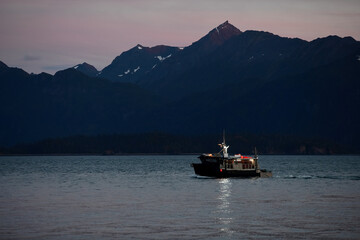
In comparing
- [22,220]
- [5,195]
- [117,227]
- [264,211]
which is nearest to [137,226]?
[117,227]

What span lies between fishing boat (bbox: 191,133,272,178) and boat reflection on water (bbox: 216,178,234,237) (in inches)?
791

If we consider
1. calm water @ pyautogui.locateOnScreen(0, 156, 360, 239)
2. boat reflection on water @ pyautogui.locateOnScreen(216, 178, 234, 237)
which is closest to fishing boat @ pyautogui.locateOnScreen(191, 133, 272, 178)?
boat reflection on water @ pyautogui.locateOnScreen(216, 178, 234, 237)

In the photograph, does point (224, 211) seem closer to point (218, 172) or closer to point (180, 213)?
point (180, 213)

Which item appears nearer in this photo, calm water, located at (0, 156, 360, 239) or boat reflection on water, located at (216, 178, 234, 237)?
calm water, located at (0, 156, 360, 239)

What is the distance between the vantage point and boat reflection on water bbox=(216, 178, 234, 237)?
67500 millimetres

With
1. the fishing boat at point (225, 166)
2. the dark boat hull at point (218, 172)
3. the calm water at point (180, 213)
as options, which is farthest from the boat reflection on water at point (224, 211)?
the dark boat hull at point (218, 172)

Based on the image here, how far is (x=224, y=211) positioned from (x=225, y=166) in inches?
2664

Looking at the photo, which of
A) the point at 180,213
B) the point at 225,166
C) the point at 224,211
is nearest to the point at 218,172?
the point at 225,166

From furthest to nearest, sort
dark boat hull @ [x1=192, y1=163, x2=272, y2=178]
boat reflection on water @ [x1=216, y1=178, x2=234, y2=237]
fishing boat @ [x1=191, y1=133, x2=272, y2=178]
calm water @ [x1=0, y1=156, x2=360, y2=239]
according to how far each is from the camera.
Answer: dark boat hull @ [x1=192, y1=163, x2=272, y2=178] → fishing boat @ [x1=191, y1=133, x2=272, y2=178] → boat reflection on water @ [x1=216, y1=178, x2=234, y2=237] → calm water @ [x1=0, y1=156, x2=360, y2=239]

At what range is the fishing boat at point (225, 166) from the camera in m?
150

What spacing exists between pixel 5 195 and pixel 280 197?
146ft

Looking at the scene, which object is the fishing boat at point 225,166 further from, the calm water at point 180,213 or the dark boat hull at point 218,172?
the calm water at point 180,213

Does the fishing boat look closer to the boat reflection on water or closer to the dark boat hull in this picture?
the dark boat hull

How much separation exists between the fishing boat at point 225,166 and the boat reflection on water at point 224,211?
20091 mm
